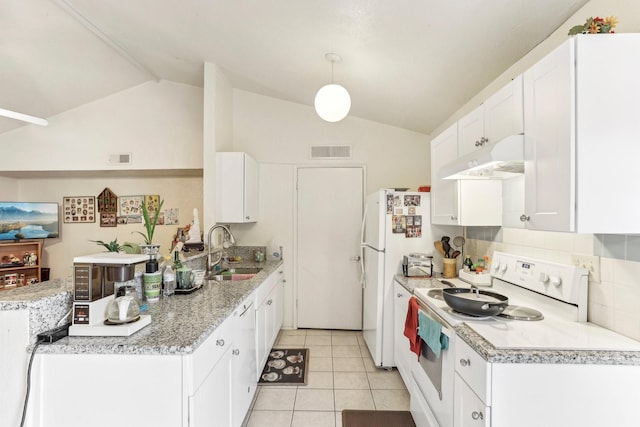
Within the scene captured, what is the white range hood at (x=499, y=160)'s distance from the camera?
1.45 metres

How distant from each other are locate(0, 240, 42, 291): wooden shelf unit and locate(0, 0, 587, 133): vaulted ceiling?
1.50m

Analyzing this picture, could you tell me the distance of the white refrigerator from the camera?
9.04 ft

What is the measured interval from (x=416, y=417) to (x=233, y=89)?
3.86 metres

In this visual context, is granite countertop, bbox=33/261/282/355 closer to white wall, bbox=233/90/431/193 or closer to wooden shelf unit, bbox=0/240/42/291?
white wall, bbox=233/90/431/193

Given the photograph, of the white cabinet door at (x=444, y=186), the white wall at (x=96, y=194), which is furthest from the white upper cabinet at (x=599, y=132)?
the white wall at (x=96, y=194)

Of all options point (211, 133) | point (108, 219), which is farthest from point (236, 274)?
point (108, 219)

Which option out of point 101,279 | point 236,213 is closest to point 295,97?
point 236,213

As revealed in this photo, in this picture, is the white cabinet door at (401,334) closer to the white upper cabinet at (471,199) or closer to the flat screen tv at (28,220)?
the white upper cabinet at (471,199)

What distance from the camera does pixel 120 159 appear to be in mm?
3738

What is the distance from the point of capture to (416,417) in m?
2.02

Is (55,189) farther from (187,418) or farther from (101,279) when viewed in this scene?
(187,418)

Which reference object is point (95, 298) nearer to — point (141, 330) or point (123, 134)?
point (141, 330)

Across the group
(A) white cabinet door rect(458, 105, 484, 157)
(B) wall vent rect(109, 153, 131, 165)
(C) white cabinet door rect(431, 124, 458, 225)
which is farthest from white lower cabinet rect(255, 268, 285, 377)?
(B) wall vent rect(109, 153, 131, 165)

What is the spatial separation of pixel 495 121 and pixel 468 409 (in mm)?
1490
